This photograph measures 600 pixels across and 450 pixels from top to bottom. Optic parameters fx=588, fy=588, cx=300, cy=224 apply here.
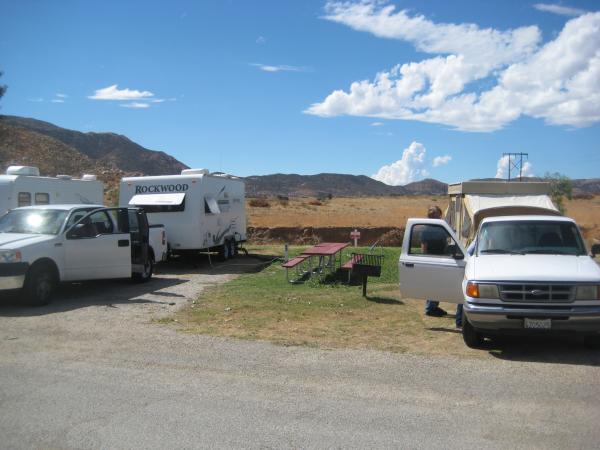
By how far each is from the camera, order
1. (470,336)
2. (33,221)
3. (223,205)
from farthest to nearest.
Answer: (223,205)
(33,221)
(470,336)

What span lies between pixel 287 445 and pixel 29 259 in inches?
288

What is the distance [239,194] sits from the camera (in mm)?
20500

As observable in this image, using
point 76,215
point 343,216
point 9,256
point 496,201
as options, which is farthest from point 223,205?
point 343,216

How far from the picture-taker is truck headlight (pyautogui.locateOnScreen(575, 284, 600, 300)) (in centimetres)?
682

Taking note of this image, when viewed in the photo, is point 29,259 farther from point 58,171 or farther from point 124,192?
point 58,171

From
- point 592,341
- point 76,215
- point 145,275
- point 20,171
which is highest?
point 20,171

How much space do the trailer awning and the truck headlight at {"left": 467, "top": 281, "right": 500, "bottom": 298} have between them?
432 inches

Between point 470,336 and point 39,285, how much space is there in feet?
23.9

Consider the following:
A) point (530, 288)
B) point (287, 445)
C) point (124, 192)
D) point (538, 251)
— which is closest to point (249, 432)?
point (287, 445)

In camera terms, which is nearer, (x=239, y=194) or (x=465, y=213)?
(x=465, y=213)

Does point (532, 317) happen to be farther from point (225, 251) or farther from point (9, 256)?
point (225, 251)

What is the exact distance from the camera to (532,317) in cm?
687

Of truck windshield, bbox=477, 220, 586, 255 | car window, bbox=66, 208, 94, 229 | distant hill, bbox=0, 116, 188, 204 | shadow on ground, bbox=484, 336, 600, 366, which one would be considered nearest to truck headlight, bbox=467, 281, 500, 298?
shadow on ground, bbox=484, 336, 600, 366

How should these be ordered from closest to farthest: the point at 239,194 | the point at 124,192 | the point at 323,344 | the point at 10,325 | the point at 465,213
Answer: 1. the point at 323,344
2. the point at 10,325
3. the point at 465,213
4. the point at 124,192
5. the point at 239,194
